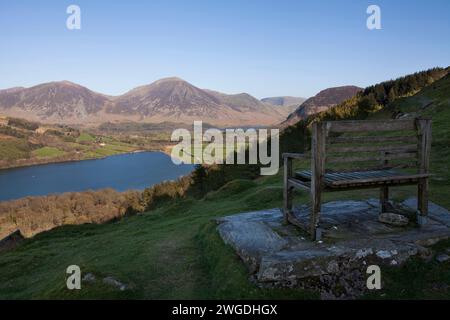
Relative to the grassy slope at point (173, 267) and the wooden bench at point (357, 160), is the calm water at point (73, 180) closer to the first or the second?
the grassy slope at point (173, 267)

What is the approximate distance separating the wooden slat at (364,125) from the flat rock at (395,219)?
2.77 m

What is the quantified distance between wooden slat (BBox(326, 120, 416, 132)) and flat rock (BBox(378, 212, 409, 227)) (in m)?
2.77

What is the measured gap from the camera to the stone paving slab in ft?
27.7

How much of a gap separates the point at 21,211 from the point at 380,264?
4387 inches

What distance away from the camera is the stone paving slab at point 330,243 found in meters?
8.45

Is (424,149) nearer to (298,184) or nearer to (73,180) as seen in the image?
(298,184)

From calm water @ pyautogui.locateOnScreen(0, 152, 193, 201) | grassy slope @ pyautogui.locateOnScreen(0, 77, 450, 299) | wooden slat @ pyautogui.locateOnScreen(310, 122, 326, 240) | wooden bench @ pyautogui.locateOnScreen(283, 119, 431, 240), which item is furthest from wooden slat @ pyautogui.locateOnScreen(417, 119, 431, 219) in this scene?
calm water @ pyautogui.locateOnScreen(0, 152, 193, 201)

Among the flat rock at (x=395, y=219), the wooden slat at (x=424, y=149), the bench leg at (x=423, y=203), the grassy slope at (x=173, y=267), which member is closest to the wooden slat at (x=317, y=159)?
the grassy slope at (x=173, y=267)

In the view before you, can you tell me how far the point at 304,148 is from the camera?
68.3 meters

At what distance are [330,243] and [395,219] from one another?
2840 millimetres

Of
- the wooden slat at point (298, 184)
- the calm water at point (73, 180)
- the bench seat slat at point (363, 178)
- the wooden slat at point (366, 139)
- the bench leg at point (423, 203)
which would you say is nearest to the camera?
the bench seat slat at point (363, 178)

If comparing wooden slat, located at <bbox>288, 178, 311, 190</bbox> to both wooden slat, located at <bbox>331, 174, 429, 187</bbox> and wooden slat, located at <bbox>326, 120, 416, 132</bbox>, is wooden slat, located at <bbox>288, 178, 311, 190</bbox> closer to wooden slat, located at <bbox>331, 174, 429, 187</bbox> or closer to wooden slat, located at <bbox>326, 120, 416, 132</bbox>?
wooden slat, located at <bbox>331, 174, 429, 187</bbox>
